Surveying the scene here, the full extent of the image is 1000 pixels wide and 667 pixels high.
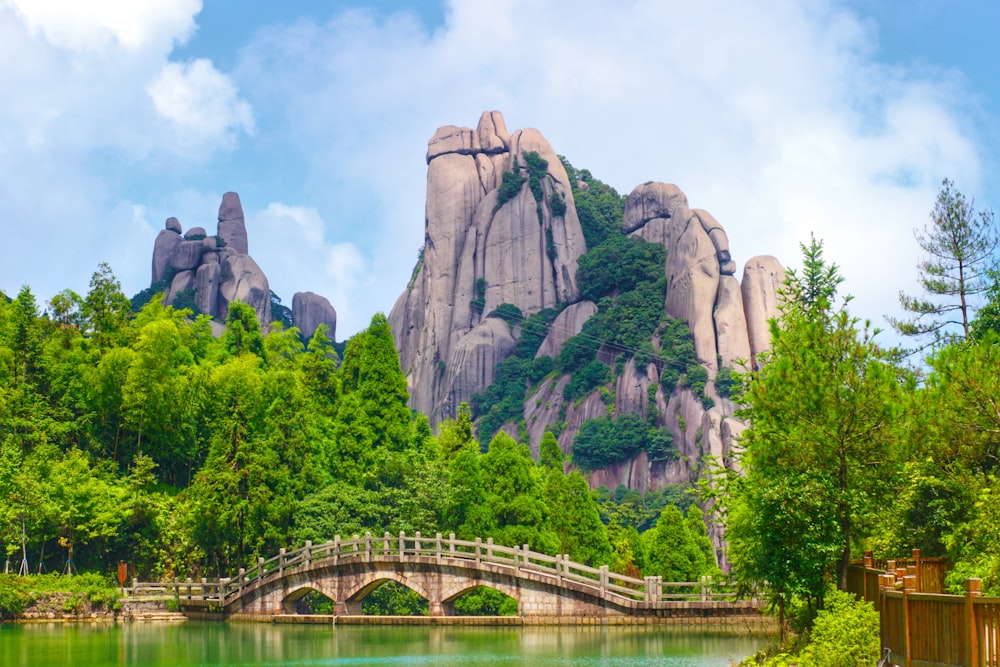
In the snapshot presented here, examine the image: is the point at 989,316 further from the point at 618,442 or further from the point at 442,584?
the point at 618,442

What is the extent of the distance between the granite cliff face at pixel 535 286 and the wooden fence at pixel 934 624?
59372 millimetres

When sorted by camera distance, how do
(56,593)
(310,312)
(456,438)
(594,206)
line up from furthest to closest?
(310,312), (594,206), (456,438), (56,593)

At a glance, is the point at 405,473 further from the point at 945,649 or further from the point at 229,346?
the point at 945,649

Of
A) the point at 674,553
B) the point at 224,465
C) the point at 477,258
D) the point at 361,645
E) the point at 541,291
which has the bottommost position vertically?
the point at 361,645

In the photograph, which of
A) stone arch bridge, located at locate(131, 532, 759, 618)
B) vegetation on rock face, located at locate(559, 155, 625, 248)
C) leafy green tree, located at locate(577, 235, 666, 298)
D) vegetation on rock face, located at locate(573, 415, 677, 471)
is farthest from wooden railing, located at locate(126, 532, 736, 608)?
vegetation on rock face, located at locate(559, 155, 625, 248)

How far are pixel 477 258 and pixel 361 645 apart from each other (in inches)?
2288

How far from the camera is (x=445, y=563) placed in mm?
36781

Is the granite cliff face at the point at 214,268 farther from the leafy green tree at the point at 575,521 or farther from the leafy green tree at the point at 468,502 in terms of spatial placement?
the leafy green tree at the point at 468,502

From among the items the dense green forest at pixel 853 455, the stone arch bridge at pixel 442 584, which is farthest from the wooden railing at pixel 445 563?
the dense green forest at pixel 853 455

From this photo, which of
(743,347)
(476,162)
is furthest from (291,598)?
(476,162)

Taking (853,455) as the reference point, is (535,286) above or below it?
above

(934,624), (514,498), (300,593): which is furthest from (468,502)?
(934,624)

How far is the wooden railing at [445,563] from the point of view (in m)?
34.8

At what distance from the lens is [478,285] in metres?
86.5
